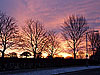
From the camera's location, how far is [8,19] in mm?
48312

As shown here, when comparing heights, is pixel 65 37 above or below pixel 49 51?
above

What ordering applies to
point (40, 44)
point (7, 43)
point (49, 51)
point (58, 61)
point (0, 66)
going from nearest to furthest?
1. point (0, 66)
2. point (7, 43)
3. point (58, 61)
4. point (40, 44)
5. point (49, 51)

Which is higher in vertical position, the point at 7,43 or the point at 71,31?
the point at 71,31

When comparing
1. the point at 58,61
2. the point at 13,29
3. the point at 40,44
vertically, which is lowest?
the point at 58,61

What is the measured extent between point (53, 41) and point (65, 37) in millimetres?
13279

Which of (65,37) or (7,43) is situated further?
(65,37)

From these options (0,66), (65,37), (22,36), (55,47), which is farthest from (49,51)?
(0,66)

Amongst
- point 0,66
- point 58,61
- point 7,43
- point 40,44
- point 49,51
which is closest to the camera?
point 0,66

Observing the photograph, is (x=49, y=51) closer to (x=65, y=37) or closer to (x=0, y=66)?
(x=65, y=37)

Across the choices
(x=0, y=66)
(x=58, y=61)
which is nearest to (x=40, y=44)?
(x=58, y=61)

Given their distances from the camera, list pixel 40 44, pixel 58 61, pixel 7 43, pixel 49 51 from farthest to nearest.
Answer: pixel 49 51, pixel 40 44, pixel 58 61, pixel 7 43

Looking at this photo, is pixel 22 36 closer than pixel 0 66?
No

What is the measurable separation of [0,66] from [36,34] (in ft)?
77.3

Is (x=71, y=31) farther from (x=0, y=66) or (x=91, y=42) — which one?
(x=0, y=66)
